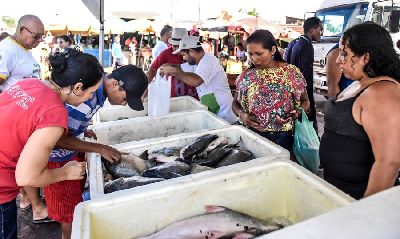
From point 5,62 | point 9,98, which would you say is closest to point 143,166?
point 9,98

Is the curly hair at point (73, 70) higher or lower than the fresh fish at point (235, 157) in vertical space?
higher

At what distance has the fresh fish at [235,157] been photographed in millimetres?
2516

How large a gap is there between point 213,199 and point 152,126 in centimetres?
156

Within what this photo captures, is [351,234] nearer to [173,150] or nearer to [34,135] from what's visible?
[34,135]

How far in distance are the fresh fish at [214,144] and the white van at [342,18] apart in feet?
21.4

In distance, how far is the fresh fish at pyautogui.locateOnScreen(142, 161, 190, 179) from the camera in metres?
2.25

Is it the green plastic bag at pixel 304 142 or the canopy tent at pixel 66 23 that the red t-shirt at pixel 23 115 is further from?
the canopy tent at pixel 66 23

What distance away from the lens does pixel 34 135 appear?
167 cm

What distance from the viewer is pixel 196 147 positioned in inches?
105

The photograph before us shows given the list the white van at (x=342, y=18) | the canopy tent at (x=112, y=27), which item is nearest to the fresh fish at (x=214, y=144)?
the white van at (x=342, y=18)

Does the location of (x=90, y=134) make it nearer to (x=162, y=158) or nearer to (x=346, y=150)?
(x=162, y=158)

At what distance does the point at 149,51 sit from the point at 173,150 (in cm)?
1567

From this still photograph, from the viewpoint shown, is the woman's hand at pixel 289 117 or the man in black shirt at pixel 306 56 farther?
the man in black shirt at pixel 306 56

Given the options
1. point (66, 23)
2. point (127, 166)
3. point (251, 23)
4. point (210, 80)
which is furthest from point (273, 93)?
point (66, 23)
